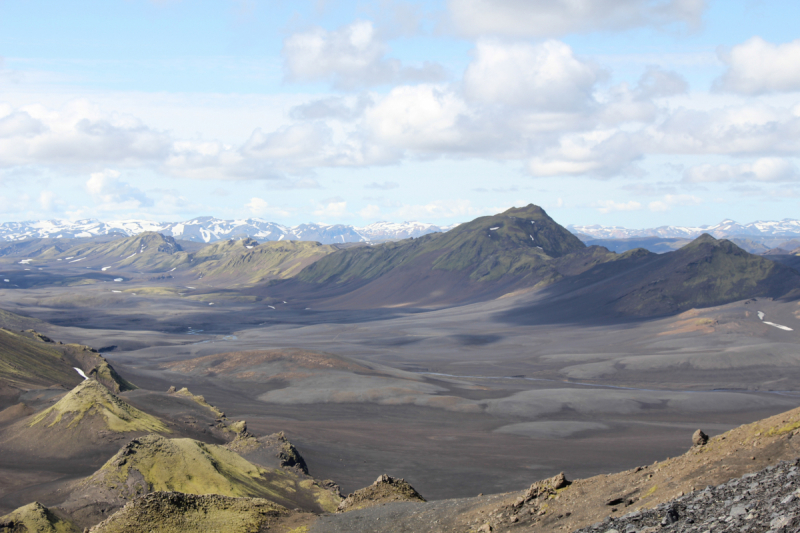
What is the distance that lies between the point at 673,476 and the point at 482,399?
67150 millimetres

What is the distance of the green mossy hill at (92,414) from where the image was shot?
3750cm

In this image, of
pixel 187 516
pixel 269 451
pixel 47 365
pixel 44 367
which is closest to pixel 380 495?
pixel 187 516

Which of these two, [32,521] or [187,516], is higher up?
[187,516]

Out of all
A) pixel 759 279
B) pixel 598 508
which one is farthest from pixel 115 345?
pixel 759 279

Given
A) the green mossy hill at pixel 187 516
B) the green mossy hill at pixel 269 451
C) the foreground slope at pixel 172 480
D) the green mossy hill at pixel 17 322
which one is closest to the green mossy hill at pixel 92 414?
the green mossy hill at pixel 269 451

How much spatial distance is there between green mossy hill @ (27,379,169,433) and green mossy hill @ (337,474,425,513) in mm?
20353

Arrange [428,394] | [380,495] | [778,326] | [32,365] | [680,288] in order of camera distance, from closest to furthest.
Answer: [380,495]
[32,365]
[428,394]
[778,326]
[680,288]

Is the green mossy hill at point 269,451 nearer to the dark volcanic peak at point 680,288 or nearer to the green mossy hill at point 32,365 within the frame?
the green mossy hill at point 32,365

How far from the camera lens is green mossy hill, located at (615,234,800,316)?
169 meters

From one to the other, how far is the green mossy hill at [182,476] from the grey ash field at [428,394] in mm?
170

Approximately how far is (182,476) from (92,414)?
1260cm

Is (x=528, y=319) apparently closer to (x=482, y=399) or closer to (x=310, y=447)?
(x=482, y=399)

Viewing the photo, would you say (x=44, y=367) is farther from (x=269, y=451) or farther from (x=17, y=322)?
(x=17, y=322)

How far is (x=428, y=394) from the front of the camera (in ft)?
274
